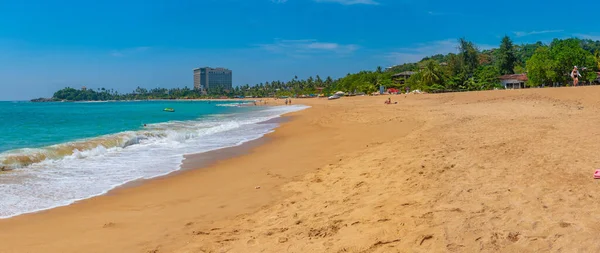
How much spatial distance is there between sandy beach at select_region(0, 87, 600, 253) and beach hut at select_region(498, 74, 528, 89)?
2095 inches

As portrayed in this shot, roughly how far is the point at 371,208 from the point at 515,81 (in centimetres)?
6170

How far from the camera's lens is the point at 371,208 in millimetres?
5141

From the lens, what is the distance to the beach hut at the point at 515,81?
56.5 meters

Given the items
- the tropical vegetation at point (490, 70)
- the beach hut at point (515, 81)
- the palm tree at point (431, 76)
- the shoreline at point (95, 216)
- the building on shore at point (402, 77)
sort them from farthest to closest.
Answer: the building on shore at point (402, 77), the palm tree at point (431, 76), the beach hut at point (515, 81), the tropical vegetation at point (490, 70), the shoreline at point (95, 216)

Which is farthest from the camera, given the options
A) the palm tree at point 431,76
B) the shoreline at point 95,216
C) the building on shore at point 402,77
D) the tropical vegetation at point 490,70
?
the building on shore at point 402,77

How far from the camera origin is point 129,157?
42.1ft

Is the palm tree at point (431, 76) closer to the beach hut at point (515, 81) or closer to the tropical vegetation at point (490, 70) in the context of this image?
the tropical vegetation at point (490, 70)

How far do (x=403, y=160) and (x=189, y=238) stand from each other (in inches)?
184

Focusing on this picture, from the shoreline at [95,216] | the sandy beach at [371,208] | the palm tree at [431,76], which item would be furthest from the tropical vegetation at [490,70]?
the shoreline at [95,216]

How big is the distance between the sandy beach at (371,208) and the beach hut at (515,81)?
53.2 m

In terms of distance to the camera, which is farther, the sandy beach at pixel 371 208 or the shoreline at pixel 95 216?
the shoreline at pixel 95 216

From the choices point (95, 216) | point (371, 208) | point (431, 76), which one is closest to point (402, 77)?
point (431, 76)

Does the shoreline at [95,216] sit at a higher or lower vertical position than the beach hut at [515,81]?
lower

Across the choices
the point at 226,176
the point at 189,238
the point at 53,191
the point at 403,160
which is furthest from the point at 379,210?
the point at 53,191
